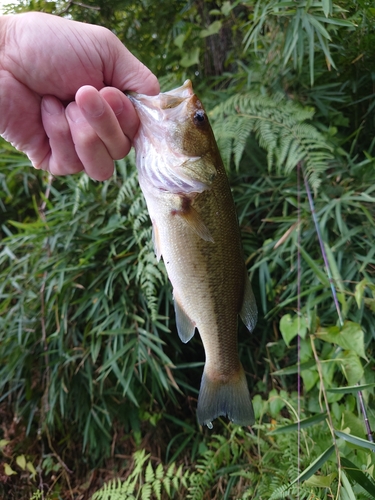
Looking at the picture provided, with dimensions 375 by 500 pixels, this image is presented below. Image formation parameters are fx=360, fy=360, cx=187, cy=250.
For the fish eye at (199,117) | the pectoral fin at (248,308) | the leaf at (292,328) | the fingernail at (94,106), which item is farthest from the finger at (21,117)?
the leaf at (292,328)

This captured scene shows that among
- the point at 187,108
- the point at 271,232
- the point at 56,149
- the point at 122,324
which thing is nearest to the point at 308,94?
the point at 271,232

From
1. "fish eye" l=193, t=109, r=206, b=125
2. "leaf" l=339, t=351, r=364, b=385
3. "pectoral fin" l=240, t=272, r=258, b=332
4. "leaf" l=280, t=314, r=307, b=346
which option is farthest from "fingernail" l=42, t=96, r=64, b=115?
"leaf" l=339, t=351, r=364, b=385

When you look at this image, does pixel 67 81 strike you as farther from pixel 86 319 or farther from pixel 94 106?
pixel 86 319

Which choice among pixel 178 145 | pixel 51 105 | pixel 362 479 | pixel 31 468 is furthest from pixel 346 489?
pixel 31 468

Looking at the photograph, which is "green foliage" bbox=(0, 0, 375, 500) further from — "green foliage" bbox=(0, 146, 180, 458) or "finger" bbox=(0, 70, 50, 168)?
"finger" bbox=(0, 70, 50, 168)

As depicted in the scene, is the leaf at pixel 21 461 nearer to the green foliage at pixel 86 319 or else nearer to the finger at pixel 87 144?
the green foliage at pixel 86 319

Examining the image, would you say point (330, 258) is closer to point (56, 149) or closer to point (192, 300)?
point (192, 300)
